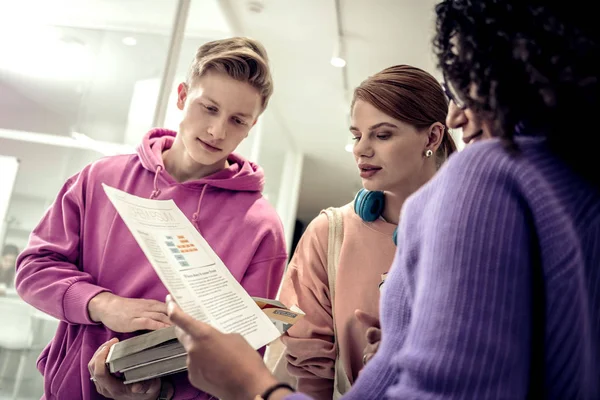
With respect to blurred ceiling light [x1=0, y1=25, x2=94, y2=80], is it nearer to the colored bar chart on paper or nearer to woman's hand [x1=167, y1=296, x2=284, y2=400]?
the colored bar chart on paper

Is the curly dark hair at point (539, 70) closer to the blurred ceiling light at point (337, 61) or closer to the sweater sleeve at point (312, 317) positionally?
the sweater sleeve at point (312, 317)

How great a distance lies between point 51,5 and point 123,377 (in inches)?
61.3

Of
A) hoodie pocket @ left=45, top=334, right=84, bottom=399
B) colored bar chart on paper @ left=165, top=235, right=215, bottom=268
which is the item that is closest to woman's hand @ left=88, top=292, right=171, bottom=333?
hoodie pocket @ left=45, top=334, right=84, bottom=399

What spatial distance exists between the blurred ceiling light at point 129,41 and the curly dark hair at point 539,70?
1929 mm

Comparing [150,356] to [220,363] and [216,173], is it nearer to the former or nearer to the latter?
[220,363]

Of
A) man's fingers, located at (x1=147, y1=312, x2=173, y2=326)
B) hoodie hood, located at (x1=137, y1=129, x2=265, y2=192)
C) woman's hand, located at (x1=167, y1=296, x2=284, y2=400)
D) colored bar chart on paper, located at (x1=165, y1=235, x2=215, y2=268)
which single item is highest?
hoodie hood, located at (x1=137, y1=129, x2=265, y2=192)

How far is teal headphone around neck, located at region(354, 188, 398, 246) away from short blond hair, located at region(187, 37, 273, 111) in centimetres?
37

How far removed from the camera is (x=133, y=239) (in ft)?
3.48

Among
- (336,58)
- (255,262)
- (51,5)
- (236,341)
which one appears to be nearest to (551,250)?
(236,341)

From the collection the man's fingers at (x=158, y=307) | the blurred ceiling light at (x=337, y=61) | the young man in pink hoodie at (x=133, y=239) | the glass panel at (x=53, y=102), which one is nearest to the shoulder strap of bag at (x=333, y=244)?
the young man in pink hoodie at (x=133, y=239)

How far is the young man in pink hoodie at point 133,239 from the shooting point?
965 mm

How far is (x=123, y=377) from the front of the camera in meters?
0.89

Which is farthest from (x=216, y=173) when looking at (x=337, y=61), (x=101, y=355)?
(x=337, y=61)

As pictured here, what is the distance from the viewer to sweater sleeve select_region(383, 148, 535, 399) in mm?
409
